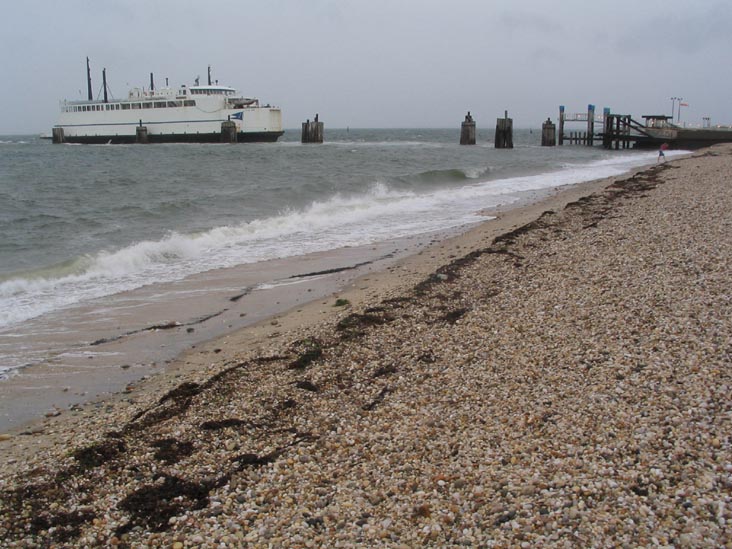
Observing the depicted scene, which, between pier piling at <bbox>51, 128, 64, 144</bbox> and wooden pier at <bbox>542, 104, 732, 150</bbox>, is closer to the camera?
wooden pier at <bbox>542, 104, 732, 150</bbox>

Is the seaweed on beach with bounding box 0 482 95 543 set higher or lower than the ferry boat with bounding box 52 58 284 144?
lower

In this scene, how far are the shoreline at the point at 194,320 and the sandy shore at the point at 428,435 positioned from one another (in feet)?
0.92

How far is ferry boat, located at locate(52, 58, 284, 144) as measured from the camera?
62.2m

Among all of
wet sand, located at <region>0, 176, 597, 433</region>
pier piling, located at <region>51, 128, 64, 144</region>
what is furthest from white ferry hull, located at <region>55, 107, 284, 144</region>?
wet sand, located at <region>0, 176, 597, 433</region>

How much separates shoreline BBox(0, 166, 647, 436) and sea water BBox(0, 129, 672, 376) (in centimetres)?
54

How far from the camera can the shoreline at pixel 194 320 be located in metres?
5.31

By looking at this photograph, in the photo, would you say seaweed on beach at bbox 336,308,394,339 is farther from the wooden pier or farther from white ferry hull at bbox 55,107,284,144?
white ferry hull at bbox 55,107,284,144

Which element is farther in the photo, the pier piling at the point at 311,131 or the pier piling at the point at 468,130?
the pier piling at the point at 311,131

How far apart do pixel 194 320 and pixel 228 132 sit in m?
57.3

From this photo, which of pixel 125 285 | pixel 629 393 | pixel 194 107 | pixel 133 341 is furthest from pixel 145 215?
pixel 194 107

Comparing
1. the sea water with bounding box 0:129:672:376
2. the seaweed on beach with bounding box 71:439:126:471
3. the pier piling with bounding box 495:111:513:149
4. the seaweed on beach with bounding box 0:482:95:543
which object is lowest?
the seaweed on beach with bounding box 0:482:95:543

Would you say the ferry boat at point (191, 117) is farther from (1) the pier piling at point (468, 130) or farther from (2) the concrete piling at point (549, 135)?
(2) the concrete piling at point (549, 135)

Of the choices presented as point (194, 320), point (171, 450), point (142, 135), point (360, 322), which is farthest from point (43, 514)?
point (142, 135)

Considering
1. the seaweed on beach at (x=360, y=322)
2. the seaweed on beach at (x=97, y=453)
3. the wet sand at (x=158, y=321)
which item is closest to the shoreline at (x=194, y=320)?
the wet sand at (x=158, y=321)
